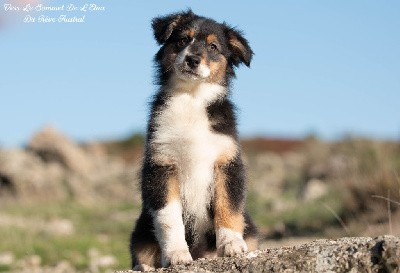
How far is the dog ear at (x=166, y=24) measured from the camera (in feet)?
21.7

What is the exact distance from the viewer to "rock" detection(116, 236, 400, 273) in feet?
15.2

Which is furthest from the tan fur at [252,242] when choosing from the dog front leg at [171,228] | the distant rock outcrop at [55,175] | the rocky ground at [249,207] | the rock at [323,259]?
the distant rock outcrop at [55,175]

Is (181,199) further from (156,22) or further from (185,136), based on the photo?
(156,22)

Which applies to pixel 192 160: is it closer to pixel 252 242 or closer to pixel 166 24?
pixel 252 242

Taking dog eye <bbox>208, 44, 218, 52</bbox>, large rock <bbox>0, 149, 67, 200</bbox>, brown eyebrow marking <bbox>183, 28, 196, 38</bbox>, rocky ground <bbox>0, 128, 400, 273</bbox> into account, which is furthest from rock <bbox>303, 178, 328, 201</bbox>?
brown eyebrow marking <bbox>183, 28, 196, 38</bbox>

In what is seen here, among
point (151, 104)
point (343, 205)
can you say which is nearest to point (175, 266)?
point (151, 104)

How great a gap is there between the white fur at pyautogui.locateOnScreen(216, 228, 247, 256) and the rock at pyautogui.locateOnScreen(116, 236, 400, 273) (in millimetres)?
360

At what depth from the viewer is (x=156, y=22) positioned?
6934mm

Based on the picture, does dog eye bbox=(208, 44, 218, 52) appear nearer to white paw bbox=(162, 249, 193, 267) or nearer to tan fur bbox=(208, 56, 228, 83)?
tan fur bbox=(208, 56, 228, 83)

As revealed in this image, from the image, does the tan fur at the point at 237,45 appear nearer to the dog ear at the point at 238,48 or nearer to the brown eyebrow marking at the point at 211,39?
the dog ear at the point at 238,48

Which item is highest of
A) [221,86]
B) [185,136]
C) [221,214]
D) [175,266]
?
[221,86]

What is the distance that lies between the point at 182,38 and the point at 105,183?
22.0m

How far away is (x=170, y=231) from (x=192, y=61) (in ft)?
4.63

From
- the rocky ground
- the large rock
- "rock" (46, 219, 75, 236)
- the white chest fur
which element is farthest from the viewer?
the large rock
